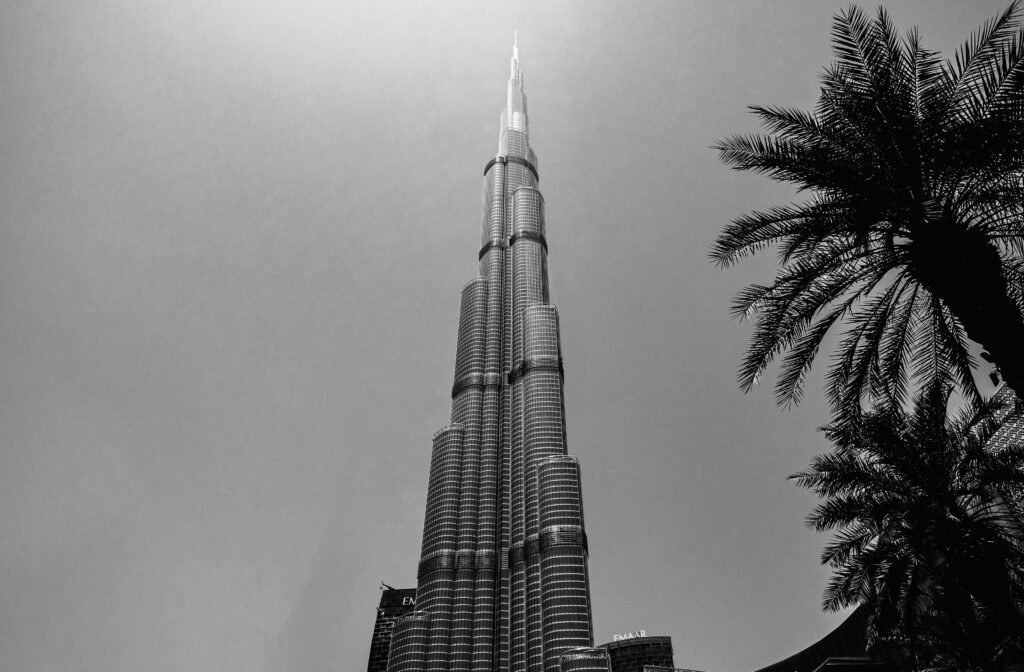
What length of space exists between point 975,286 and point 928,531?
11.0 metres

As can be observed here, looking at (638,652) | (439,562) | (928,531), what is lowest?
(928,531)

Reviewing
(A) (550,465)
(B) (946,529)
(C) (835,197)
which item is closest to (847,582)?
(B) (946,529)

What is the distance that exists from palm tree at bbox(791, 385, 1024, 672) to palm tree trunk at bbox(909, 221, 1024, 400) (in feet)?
17.4

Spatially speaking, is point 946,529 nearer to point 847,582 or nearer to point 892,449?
point 892,449

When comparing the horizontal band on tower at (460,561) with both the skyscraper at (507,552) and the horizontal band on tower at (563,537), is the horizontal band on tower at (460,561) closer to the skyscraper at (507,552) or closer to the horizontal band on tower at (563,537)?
the skyscraper at (507,552)

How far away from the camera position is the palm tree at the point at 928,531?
→ 1859 centimetres

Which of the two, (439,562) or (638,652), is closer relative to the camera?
(638,652)

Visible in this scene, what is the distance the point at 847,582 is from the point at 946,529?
392 centimetres

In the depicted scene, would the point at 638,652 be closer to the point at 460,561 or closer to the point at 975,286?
the point at 460,561

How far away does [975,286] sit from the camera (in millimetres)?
12211

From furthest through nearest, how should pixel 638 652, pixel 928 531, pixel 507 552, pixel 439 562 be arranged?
pixel 507 552, pixel 439 562, pixel 638 652, pixel 928 531

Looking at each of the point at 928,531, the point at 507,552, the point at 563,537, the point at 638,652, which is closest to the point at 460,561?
the point at 507,552

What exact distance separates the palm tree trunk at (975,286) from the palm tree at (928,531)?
17.4 feet

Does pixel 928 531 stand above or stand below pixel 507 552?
below
